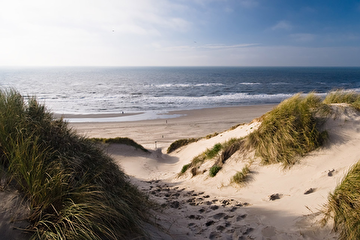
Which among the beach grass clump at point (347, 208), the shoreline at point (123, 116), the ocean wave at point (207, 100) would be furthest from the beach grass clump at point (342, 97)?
the ocean wave at point (207, 100)

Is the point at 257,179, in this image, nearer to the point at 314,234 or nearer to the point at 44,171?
the point at 314,234

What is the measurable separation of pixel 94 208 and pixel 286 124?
5.66 m

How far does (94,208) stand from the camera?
113 inches

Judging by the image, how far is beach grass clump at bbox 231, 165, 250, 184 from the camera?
633 centimetres

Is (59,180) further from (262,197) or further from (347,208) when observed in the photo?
(262,197)

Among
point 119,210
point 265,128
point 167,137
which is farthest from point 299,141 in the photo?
point 167,137

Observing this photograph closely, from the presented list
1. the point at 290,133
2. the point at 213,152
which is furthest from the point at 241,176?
the point at 213,152

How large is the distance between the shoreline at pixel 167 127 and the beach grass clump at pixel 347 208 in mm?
12997

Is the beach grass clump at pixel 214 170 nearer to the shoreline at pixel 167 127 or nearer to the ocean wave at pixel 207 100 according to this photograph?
the shoreline at pixel 167 127

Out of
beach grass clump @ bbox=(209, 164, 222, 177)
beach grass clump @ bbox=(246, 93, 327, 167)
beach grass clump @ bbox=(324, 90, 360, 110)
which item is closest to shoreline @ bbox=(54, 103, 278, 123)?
beach grass clump @ bbox=(324, 90, 360, 110)

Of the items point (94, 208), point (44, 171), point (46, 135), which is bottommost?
point (94, 208)

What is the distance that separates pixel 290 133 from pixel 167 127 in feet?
53.8

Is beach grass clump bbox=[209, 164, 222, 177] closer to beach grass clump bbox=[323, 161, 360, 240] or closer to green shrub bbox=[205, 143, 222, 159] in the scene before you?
green shrub bbox=[205, 143, 222, 159]

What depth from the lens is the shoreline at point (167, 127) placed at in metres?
19.1
